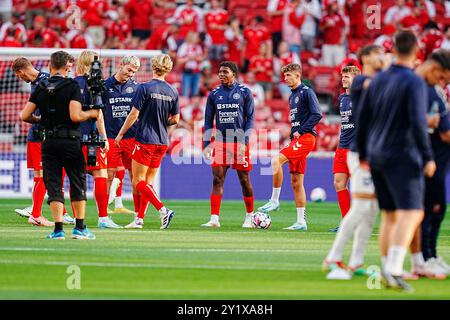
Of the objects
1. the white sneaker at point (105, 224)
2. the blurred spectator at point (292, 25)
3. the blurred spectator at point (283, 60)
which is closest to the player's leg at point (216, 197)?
the white sneaker at point (105, 224)

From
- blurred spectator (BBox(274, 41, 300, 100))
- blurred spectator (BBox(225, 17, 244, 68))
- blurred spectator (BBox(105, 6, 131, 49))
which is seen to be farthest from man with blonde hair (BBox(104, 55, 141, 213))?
blurred spectator (BBox(225, 17, 244, 68))

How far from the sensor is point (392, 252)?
980 cm

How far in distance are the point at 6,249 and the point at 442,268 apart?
485 cm

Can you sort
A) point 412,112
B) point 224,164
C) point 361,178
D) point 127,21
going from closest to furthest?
point 412,112 → point 361,178 → point 224,164 → point 127,21

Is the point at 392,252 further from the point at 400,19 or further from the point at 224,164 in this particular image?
the point at 400,19

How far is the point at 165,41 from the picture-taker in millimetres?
30141

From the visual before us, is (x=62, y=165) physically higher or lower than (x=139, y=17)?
lower

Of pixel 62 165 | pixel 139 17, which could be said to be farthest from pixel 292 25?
pixel 62 165

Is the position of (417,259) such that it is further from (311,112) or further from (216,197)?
(216,197)

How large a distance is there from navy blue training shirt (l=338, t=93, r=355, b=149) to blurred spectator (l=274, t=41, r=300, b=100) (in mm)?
13486

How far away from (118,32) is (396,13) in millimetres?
7761

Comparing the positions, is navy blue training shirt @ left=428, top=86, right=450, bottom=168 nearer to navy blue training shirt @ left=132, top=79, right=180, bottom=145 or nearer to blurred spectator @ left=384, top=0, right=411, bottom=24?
navy blue training shirt @ left=132, top=79, right=180, bottom=145

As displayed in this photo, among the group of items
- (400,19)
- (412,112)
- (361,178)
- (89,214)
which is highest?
(400,19)

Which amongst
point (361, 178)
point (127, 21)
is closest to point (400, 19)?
point (127, 21)
